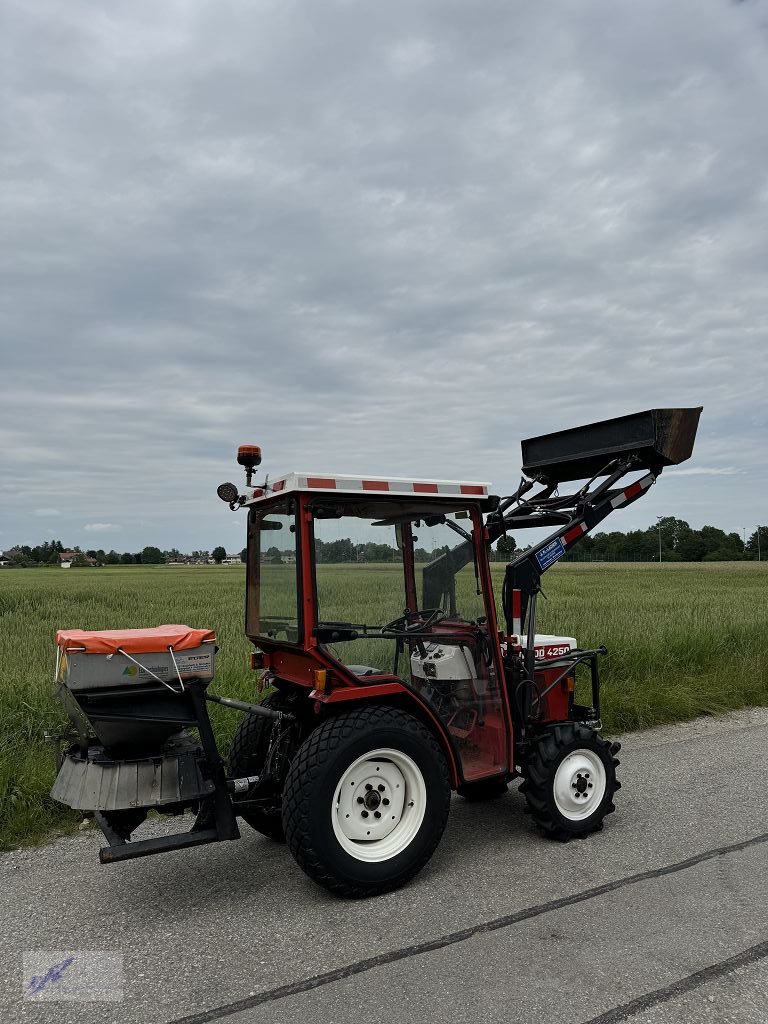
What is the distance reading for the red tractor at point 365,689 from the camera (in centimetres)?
383

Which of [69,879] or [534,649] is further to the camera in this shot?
[534,649]

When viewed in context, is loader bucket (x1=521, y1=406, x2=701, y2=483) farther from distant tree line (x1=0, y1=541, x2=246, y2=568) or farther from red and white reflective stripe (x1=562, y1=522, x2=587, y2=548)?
distant tree line (x1=0, y1=541, x2=246, y2=568)

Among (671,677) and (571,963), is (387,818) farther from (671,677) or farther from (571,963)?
(671,677)

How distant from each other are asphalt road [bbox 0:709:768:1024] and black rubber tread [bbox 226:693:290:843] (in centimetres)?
13

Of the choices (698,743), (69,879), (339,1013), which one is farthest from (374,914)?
(698,743)

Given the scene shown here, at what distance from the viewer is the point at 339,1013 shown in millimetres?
2959

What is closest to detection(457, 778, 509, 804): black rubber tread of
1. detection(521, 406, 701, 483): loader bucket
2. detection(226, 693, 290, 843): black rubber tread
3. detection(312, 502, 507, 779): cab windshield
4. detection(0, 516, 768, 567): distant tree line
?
detection(312, 502, 507, 779): cab windshield

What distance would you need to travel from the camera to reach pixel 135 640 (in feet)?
12.5

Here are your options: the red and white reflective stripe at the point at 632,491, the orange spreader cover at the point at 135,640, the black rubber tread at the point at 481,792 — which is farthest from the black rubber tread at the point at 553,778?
the orange spreader cover at the point at 135,640

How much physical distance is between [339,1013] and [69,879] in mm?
1998

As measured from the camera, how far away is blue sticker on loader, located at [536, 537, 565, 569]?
5102 mm

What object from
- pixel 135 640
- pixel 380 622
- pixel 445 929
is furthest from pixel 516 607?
pixel 135 640

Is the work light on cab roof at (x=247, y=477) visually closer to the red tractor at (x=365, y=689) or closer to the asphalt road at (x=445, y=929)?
the red tractor at (x=365, y=689)

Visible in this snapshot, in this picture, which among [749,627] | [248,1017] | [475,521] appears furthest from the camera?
[749,627]
